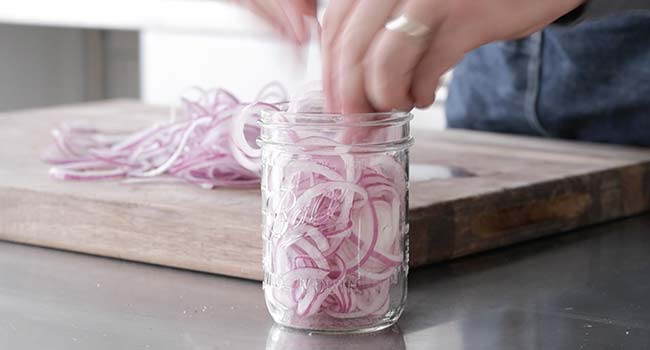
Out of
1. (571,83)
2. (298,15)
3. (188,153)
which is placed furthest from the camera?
(571,83)

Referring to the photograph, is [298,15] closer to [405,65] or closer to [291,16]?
[291,16]

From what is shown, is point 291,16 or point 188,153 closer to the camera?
point 291,16

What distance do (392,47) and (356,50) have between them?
23 mm

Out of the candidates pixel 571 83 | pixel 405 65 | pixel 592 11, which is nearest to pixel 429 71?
pixel 405 65

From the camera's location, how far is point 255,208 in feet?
3.09

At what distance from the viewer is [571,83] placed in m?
1.54

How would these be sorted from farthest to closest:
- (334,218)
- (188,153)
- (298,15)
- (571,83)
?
(571,83)
(188,153)
(298,15)
(334,218)

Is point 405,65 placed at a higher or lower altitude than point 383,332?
higher

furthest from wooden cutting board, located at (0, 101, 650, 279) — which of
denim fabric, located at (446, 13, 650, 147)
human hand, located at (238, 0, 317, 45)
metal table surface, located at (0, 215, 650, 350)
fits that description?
denim fabric, located at (446, 13, 650, 147)

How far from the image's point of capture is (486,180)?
3.56 feet

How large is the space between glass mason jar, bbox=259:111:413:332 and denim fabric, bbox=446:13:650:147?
2.59 ft

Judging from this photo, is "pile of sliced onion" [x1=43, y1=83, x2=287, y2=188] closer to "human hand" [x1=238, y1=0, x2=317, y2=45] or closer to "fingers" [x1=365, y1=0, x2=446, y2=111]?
"human hand" [x1=238, y1=0, x2=317, y2=45]

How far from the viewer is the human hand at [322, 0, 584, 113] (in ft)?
2.45

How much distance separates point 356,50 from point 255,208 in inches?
9.3
